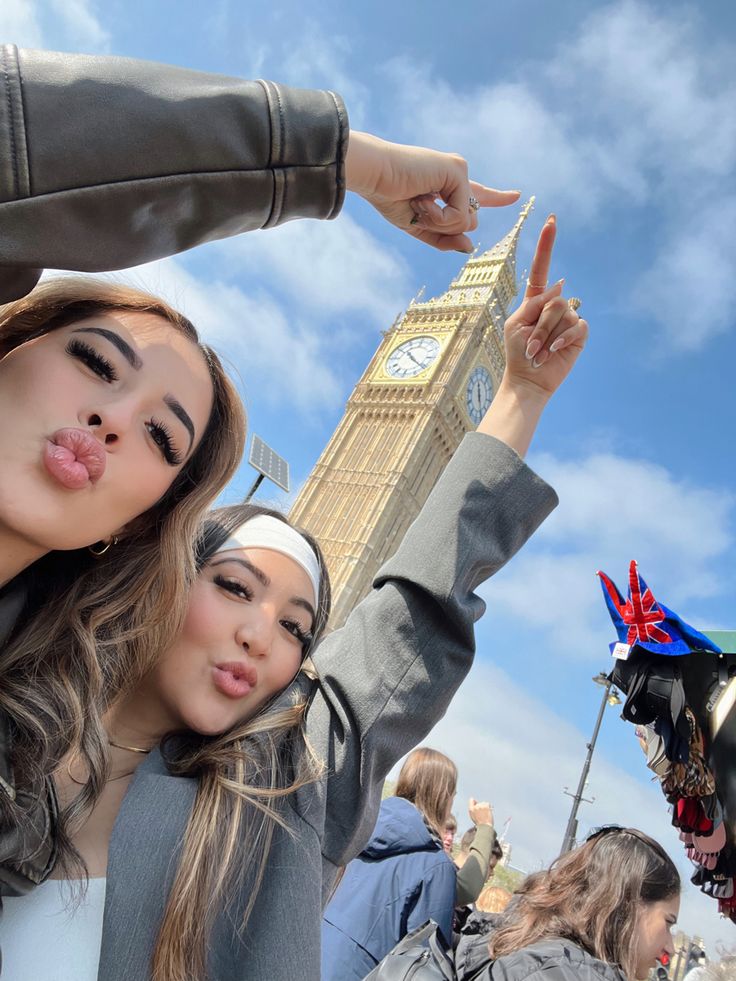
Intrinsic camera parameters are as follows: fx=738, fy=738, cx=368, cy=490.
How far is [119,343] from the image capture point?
1097 millimetres

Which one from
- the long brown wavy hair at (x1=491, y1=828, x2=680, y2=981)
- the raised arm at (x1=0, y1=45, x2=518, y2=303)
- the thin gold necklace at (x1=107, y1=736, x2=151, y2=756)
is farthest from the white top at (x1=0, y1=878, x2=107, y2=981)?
the long brown wavy hair at (x1=491, y1=828, x2=680, y2=981)

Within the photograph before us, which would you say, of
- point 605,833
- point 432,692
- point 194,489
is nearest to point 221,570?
point 194,489

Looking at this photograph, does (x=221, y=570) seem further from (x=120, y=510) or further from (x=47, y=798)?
(x=47, y=798)

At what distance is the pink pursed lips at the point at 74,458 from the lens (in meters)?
0.94

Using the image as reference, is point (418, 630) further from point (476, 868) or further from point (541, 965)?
point (476, 868)

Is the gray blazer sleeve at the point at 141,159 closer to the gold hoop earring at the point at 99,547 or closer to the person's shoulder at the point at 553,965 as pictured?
the gold hoop earring at the point at 99,547

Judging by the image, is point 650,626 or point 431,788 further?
point 431,788

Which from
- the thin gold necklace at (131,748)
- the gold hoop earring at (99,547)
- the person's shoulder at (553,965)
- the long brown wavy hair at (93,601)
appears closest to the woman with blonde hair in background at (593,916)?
the person's shoulder at (553,965)

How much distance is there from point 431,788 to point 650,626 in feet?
4.51

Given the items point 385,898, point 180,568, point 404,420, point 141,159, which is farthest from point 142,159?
point 404,420

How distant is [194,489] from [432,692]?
552 millimetres

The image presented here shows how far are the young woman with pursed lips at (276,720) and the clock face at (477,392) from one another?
1212 inches

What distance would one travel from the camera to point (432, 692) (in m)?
1.25

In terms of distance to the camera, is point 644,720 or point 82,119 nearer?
point 82,119
